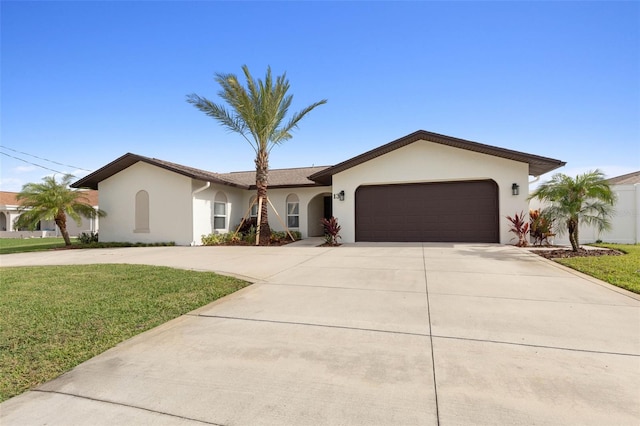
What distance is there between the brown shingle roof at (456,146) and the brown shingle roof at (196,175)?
3412 mm

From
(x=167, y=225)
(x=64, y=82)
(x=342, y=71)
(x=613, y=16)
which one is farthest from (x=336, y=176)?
(x=64, y=82)

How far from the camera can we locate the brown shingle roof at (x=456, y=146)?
11.5 m

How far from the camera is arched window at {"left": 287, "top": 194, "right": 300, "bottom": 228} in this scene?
17.5m

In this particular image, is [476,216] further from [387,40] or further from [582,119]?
[387,40]

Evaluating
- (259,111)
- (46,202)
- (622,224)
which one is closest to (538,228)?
(622,224)

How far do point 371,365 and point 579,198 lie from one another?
1016 cm

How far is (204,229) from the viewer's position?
1520 cm

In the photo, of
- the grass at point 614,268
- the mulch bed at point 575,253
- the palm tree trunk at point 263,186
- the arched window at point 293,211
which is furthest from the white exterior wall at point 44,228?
the grass at point 614,268

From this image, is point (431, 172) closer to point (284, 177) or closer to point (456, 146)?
point (456, 146)

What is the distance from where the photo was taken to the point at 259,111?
14.0 meters

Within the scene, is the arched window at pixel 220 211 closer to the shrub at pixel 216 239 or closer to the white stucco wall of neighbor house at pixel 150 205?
the shrub at pixel 216 239

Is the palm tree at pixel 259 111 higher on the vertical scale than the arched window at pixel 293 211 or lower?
higher

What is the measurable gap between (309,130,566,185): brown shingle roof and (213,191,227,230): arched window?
5754 millimetres

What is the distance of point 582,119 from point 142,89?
66.5 ft
